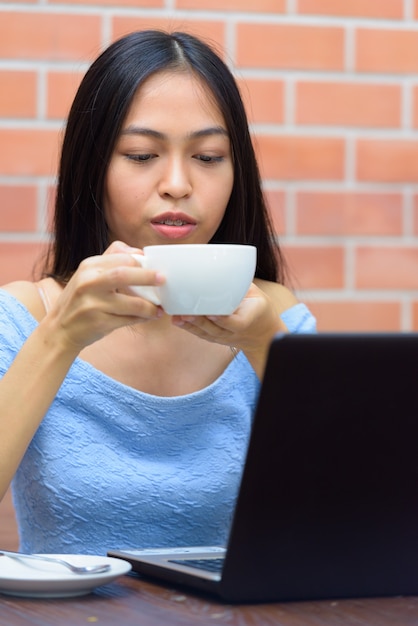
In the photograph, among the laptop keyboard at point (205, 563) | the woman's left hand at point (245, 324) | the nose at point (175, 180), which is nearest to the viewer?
the laptop keyboard at point (205, 563)

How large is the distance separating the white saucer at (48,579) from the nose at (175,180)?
59 centimetres

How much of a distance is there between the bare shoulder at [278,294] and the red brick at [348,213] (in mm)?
314

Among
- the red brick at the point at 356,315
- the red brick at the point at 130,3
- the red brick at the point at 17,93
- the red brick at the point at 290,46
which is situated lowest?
the red brick at the point at 356,315

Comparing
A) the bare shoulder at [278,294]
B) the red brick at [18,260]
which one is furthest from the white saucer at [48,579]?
the red brick at [18,260]

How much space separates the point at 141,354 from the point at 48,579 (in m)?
0.73

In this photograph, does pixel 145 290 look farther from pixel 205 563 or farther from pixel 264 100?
pixel 264 100

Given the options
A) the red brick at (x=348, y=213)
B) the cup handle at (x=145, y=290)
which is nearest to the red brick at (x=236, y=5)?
the red brick at (x=348, y=213)

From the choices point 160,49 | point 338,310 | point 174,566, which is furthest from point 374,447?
point 338,310

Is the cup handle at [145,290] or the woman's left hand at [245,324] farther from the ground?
the cup handle at [145,290]

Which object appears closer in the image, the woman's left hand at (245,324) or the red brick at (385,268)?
the woman's left hand at (245,324)

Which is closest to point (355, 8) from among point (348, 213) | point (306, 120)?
point (306, 120)

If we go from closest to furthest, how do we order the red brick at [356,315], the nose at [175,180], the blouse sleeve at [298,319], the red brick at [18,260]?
the nose at [175,180] → the blouse sleeve at [298,319] → the red brick at [18,260] → the red brick at [356,315]

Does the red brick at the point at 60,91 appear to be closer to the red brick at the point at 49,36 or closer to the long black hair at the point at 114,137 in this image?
the red brick at the point at 49,36

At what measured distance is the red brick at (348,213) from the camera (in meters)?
2.01
